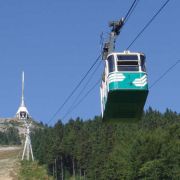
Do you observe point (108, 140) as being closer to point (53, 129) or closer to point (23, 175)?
point (53, 129)

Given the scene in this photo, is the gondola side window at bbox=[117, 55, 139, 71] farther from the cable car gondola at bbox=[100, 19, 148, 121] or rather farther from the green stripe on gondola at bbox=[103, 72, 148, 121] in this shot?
the green stripe on gondola at bbox=[103, 72, 148, 121]

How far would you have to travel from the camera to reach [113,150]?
12500cm

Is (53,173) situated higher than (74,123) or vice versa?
(74,123)

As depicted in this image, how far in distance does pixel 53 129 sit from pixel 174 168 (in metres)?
80.3

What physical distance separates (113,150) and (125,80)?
323 feet

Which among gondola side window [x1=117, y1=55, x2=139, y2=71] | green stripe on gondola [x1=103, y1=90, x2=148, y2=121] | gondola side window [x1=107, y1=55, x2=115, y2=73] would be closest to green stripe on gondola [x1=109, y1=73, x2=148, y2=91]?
green stripe on gondola [x1=103, y1=90, x2=148, y2=121]

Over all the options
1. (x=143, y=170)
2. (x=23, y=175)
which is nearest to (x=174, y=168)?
(x=143, y=170)

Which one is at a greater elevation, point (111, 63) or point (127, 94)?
point (111, 63)

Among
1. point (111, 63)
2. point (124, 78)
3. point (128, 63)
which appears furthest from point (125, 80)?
point (111, 63)

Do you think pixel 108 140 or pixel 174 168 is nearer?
pixel 174 168

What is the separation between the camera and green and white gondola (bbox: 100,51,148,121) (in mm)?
27562

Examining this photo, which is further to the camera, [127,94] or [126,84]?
[127,94]

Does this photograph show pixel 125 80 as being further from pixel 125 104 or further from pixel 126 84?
pixel 125 104

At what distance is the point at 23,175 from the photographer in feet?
309
